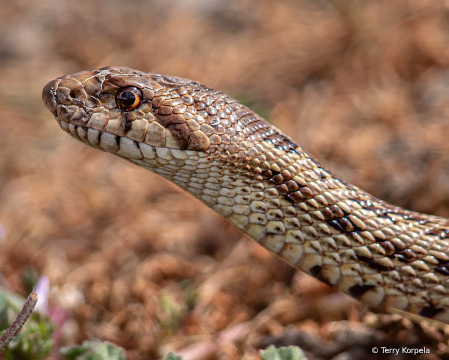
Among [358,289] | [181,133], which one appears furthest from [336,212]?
[181,133]

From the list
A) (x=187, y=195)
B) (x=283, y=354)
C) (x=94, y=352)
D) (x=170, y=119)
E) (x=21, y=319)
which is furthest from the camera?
(x=187, y=195)

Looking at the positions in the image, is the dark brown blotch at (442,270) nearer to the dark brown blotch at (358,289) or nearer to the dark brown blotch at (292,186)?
the dark brown blotch at (358,289)

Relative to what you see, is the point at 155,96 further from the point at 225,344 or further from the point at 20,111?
the point at 20,111

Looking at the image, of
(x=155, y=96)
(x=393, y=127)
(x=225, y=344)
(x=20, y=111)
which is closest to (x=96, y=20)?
(x=20, y=111)

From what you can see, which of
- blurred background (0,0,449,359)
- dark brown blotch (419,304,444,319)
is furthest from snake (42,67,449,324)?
blurred background (0,0,449,359)

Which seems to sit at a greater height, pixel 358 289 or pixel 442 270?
pixel 442 270

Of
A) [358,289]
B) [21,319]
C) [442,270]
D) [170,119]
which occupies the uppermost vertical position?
[170,119]

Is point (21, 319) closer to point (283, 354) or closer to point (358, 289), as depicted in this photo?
point (283, 354)
